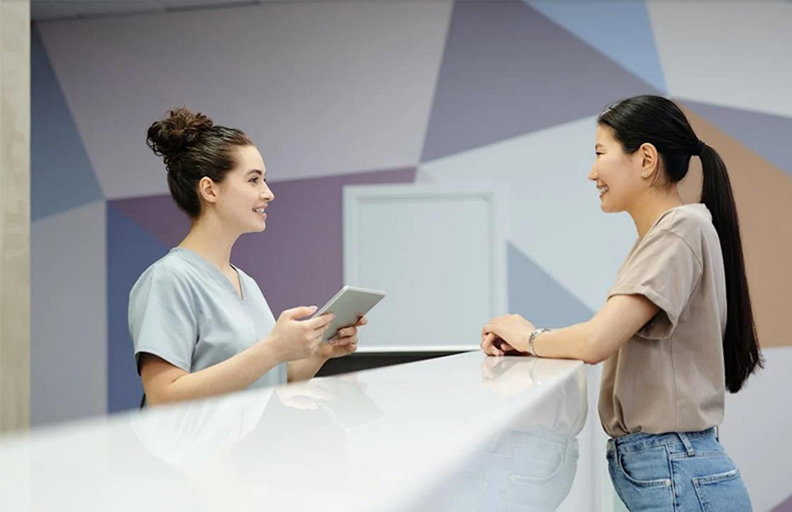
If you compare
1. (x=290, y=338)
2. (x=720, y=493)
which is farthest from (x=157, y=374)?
(x=720, y=493)

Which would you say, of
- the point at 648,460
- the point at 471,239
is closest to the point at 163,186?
the point at 471,239

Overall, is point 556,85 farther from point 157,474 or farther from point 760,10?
point 157,474

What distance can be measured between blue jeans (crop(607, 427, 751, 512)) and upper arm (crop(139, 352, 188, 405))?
0.87 m

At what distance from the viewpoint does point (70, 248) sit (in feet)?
18.6

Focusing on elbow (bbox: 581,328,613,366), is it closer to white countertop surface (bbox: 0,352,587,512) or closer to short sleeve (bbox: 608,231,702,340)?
short sleeve (bbox: 608,231,702,340)

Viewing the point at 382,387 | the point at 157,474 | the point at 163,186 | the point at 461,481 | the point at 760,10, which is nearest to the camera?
the point at 157,474

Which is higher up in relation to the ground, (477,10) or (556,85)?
(477,10)

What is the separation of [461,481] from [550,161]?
481cm

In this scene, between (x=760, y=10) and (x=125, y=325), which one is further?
(x=125, y=325)

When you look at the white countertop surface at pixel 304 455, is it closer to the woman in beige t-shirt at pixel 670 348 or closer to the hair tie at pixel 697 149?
the woman in beige t-shirt at pixel 670 348

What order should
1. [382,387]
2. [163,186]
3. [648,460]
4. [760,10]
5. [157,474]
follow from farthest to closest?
[163,186] → [760,10] → [648,460] → [382,387] → [157,474]

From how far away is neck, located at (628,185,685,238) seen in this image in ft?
5.57

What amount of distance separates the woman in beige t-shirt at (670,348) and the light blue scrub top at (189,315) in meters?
0.56

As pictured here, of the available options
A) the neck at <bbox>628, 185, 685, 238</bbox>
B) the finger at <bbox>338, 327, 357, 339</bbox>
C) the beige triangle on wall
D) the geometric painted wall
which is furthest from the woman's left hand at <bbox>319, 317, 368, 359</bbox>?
the beige triangle on wall
